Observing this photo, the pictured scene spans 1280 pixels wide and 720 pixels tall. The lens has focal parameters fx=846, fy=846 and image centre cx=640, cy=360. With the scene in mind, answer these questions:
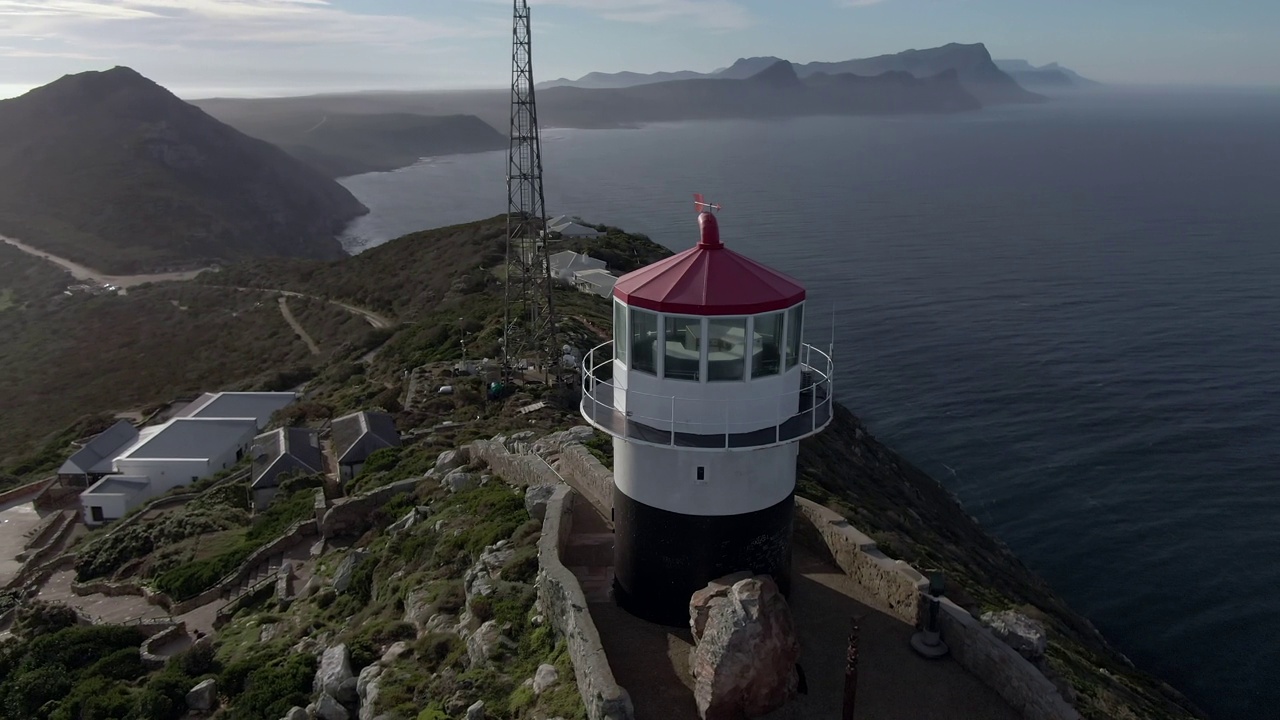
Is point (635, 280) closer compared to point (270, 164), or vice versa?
point (635, 280)

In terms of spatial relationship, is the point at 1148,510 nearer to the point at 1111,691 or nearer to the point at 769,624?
the point at 1111,691

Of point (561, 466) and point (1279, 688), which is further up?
point (561, 466)

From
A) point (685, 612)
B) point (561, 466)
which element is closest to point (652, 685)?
point (685, 612)

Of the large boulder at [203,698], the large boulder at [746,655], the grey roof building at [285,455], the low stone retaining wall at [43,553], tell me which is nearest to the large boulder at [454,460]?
the large boulder at [203,698]

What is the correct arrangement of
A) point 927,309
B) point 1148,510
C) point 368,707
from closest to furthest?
point 368,707, point 1148,510, point 927,309

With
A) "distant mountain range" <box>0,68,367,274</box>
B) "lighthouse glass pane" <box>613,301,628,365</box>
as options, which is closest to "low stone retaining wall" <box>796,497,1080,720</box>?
"lighthouse glass pane" <box>613,301,628,365</box>
